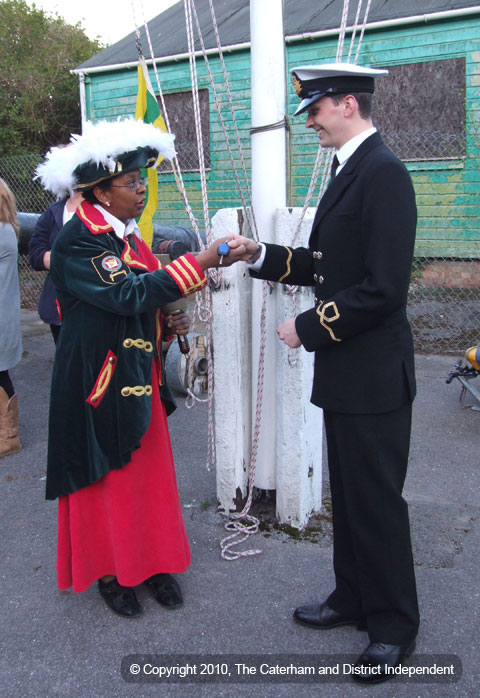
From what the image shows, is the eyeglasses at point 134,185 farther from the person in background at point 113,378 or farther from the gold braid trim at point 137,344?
the gold braid trim at point 137,344

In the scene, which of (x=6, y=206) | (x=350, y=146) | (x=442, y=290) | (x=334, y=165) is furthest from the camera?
(x=442, y=290)

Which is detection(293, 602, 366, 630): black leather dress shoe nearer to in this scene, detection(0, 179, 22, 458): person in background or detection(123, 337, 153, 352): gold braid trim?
detection(123, 337, 153, 352): gold braid trim

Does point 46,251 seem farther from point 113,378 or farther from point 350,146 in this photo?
point 350,146

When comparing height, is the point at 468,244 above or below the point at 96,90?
below

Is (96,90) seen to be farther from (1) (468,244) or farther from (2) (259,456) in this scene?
(2) (259,456)

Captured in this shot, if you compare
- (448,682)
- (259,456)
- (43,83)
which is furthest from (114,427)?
(43,83)

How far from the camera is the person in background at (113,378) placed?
248cm

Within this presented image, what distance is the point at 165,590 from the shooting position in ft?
9.39

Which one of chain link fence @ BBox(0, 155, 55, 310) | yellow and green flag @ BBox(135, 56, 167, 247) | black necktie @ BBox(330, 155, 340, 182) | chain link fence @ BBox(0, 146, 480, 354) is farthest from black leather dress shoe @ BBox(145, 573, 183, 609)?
chain link fence @ BBox(0, 155, 55, 310)

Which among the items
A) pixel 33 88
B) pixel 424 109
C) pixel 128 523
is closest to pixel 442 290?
pixel 424 109

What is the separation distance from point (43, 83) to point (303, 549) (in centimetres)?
1607

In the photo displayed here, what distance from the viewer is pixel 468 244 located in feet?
31.2

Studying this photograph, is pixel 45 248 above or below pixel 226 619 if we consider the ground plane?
above

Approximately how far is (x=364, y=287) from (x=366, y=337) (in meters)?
0.23
